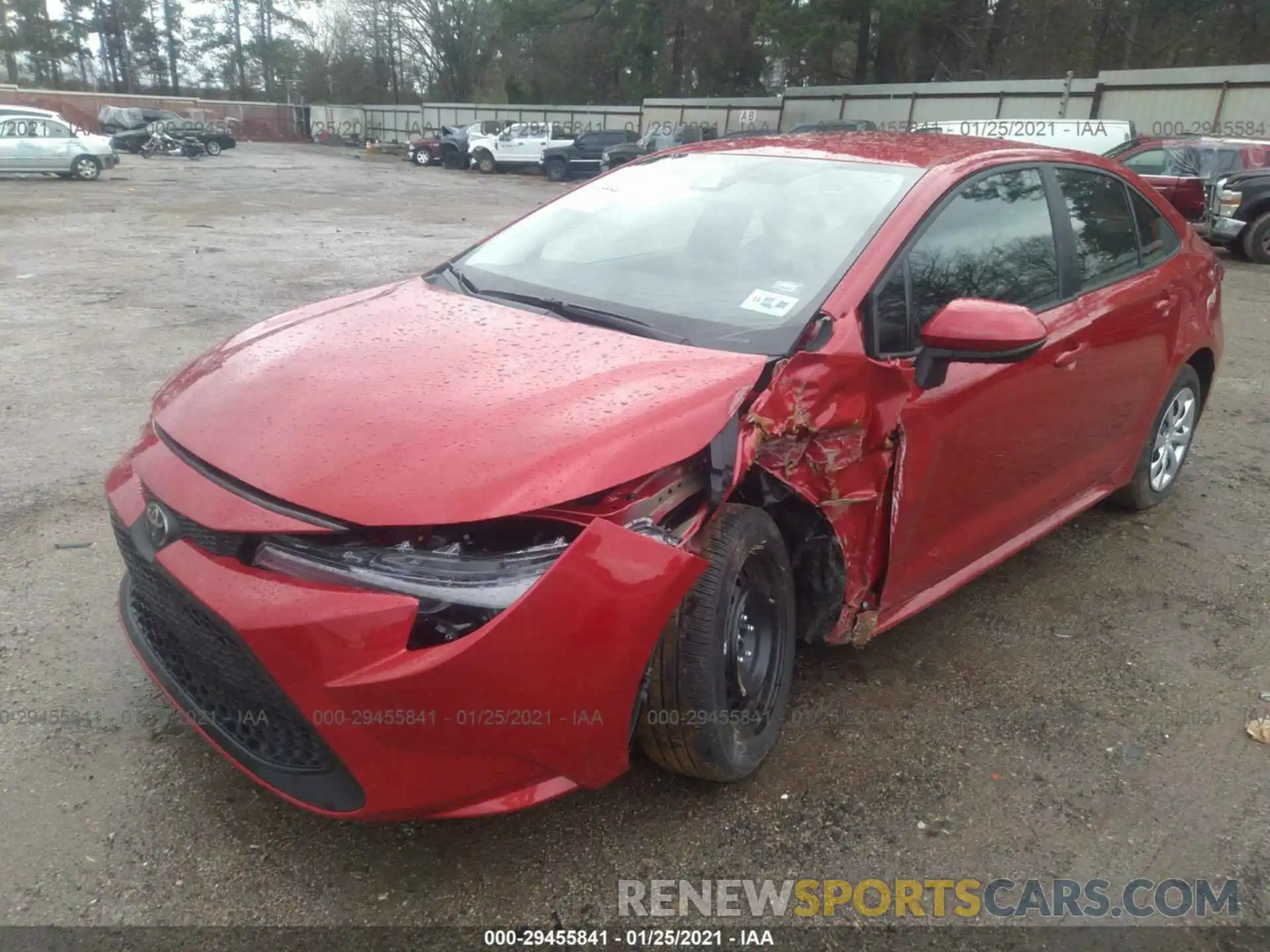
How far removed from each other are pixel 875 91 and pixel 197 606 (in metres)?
31.4

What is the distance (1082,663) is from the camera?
128 inches

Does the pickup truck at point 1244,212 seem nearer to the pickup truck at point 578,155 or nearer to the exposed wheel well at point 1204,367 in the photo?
the exposed wheel well at point 1204,367

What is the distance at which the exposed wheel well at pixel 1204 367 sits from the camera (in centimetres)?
436

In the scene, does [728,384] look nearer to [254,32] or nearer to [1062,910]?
[1062,910]

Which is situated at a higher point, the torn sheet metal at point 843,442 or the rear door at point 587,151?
the torn sheet metal at point 843,442

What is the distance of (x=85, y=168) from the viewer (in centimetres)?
2333

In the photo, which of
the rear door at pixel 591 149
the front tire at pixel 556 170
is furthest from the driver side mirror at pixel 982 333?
the front tire at pixel 556 170

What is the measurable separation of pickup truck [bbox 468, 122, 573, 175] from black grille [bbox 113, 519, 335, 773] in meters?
31.3

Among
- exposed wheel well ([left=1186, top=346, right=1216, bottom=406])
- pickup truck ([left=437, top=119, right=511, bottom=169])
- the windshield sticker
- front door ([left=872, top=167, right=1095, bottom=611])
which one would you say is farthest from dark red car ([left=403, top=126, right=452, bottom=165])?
the windshield sticker

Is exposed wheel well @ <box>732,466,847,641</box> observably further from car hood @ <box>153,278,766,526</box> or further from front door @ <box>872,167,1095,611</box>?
car hood @ <box>153,278,766,526</box>

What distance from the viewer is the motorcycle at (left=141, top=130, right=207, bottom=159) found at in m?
35.8

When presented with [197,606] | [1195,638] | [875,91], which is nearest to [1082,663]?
[1195,638]

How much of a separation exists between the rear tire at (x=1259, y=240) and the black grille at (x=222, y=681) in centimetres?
1455

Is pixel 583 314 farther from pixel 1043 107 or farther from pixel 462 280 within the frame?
pixel 1043 107
